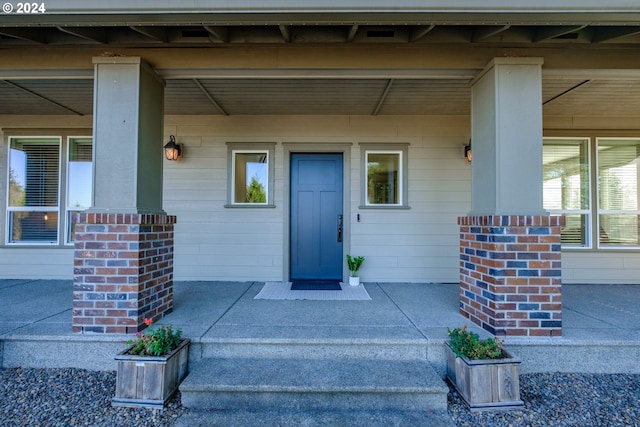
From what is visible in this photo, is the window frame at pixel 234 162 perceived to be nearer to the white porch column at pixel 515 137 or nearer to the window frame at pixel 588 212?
the white porch column at pixel 515 137

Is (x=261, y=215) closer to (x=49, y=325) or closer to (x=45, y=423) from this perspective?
(x=49, y=325)

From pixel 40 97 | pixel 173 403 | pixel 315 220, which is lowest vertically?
pixel 173 403

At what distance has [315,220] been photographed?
181 inches

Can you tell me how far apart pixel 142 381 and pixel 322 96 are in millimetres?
3338

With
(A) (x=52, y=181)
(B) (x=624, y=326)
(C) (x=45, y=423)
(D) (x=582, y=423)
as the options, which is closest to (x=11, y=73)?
(A) (x=52, y=181)

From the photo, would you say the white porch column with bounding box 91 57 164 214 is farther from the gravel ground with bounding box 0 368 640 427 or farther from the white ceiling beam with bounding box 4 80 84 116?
the white ceiling beam with bounding box 4 80 84 116

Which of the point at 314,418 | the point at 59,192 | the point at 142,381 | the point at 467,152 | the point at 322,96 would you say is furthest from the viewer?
the point at 59,192

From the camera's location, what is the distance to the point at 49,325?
266 centimetres

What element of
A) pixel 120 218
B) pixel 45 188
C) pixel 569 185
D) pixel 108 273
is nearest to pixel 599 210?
pixel 569 185

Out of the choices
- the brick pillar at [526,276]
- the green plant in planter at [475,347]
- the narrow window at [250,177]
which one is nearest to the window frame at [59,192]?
the narrow window at [250,177]

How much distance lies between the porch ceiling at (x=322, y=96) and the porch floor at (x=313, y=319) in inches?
93.1

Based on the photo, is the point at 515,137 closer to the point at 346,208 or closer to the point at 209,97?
the point at 346,208

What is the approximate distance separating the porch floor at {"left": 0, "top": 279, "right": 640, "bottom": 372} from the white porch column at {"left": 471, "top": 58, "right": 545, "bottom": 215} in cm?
110

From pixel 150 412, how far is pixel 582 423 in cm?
271
